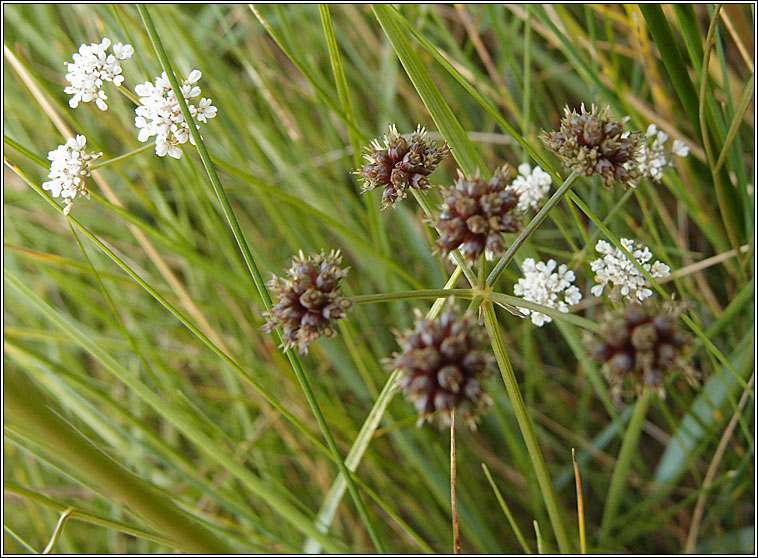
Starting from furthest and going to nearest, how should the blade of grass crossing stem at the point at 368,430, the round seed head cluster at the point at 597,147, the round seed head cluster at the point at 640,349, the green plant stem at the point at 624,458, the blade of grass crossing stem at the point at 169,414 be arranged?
the green plant stem at the point at 624,458
the blade of grass crossing stem at the point at 169,414
the blade of grass crossing stem at the point at 368,430
the round seed head cluster at the point at 597,147
the round seed head cluster at the point at 640,349

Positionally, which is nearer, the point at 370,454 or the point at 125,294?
the point at 370,454

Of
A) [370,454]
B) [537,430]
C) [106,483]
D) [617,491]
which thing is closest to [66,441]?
[106,483]

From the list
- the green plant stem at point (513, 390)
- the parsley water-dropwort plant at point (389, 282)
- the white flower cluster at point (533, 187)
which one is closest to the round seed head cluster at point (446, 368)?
the parsley water-dropwort plant at point (389, 282)

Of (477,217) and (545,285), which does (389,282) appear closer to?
(545,285)

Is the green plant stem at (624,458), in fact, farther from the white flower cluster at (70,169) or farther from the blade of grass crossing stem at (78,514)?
the white flower cluster at (70,169)

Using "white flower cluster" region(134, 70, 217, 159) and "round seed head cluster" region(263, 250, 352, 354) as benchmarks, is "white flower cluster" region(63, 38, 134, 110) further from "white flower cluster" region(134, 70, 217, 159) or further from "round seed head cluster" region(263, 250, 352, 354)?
"round seed head cluster" region(263, 250, 352, 354)

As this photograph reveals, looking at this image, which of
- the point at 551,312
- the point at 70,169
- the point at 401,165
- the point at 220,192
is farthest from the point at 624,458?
the point at 70,169

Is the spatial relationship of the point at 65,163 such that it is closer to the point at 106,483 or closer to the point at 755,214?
the point at 106,483
